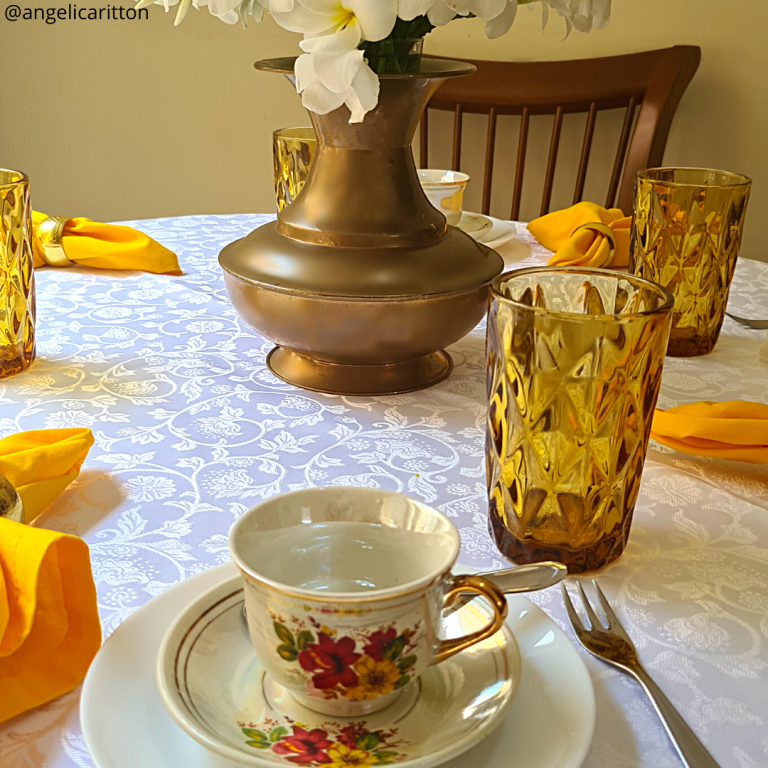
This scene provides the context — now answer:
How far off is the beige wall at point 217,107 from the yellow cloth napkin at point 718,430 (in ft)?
4.93

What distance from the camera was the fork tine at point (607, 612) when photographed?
43cm

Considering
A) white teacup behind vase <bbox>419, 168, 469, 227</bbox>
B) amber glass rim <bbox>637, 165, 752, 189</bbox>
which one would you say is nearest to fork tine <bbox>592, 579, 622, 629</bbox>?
amber glass rim <bbox>637, 165, 752, 189</bbox>

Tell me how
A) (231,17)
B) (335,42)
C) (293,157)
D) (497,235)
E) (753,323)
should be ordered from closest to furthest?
(335,42) < (231,17) < (753,323) < (293,157) < (497,235)

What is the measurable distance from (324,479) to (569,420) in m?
0.18

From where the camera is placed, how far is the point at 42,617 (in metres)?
0.39

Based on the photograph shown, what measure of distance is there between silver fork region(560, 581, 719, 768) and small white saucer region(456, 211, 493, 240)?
2.35 ft

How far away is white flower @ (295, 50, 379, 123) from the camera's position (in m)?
0.53

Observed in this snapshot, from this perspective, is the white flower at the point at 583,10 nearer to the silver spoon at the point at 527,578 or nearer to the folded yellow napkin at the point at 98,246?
the silver spoon at the point at 527,578

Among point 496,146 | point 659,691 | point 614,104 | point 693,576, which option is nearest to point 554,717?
point 659,691

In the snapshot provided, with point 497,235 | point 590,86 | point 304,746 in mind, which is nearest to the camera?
point 304,746

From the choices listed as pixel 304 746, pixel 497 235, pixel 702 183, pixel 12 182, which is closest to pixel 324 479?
pixel 304 746

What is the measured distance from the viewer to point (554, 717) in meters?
0.35

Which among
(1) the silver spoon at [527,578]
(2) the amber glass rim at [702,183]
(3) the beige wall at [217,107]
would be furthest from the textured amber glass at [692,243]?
(3) the beige wall at [217,107]

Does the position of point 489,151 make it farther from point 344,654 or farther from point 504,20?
point 344,654
